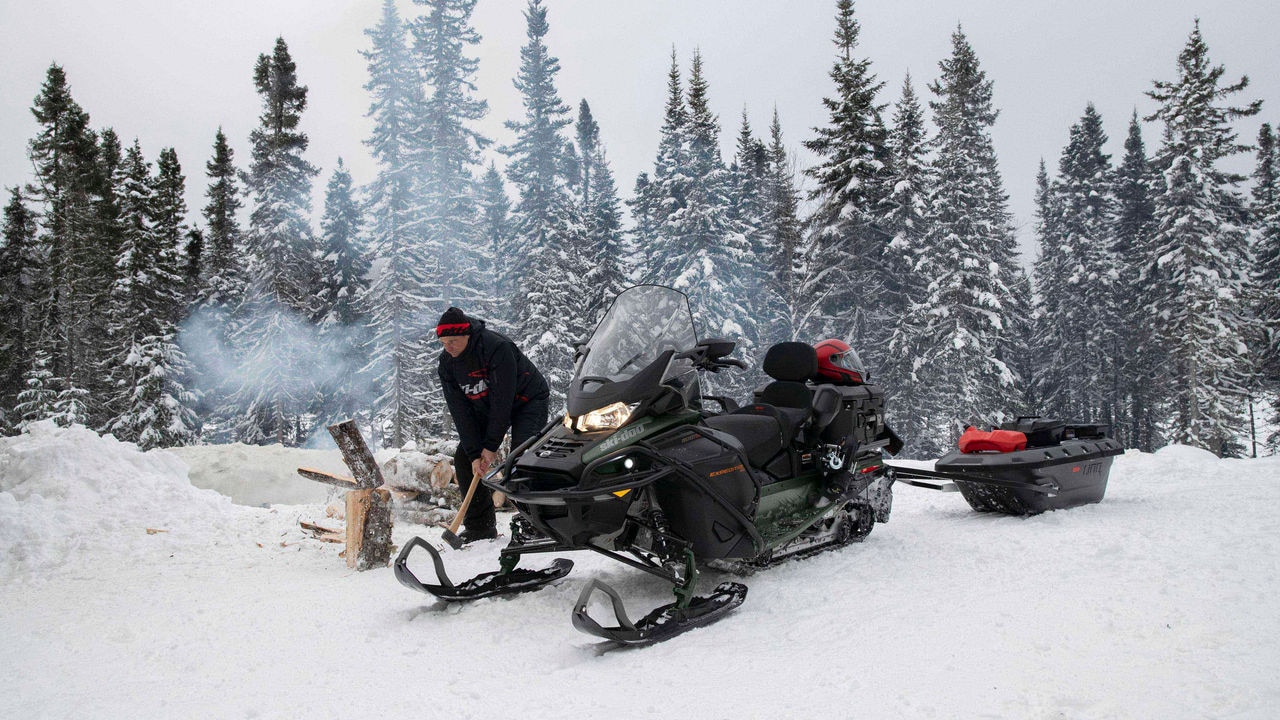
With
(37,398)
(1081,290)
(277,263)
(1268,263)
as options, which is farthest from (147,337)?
(1268,263)

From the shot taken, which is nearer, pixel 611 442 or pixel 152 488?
pixel 611 442

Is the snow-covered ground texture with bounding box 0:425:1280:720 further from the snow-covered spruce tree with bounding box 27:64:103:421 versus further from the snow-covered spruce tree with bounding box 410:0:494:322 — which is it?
the snow-covered spruce tree with bounding box 27:64:103:421

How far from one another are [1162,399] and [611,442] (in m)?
32.5

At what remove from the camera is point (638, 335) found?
13.8ft

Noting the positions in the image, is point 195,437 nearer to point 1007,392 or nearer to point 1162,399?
point 1007,392

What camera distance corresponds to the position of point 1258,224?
96.4 ft

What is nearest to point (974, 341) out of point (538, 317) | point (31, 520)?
point (538, 317)

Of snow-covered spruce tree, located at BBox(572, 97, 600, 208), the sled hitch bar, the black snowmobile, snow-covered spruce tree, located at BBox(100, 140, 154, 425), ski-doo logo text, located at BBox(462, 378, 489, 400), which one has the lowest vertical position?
the sled hitch bar

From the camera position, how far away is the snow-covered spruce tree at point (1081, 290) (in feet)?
94.2

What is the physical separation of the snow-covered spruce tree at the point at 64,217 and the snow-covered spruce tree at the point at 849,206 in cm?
2484

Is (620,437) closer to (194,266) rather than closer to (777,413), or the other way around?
(777,413)

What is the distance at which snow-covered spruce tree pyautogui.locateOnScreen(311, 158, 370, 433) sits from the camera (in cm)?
2700

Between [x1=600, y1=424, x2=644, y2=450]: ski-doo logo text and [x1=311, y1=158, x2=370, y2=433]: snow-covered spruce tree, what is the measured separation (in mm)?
24061

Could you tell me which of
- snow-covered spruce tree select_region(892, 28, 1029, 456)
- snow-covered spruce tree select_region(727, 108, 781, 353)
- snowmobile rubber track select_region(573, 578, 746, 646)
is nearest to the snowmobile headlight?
snowmobile rubber track select_region(573, 578, 746, 646)
